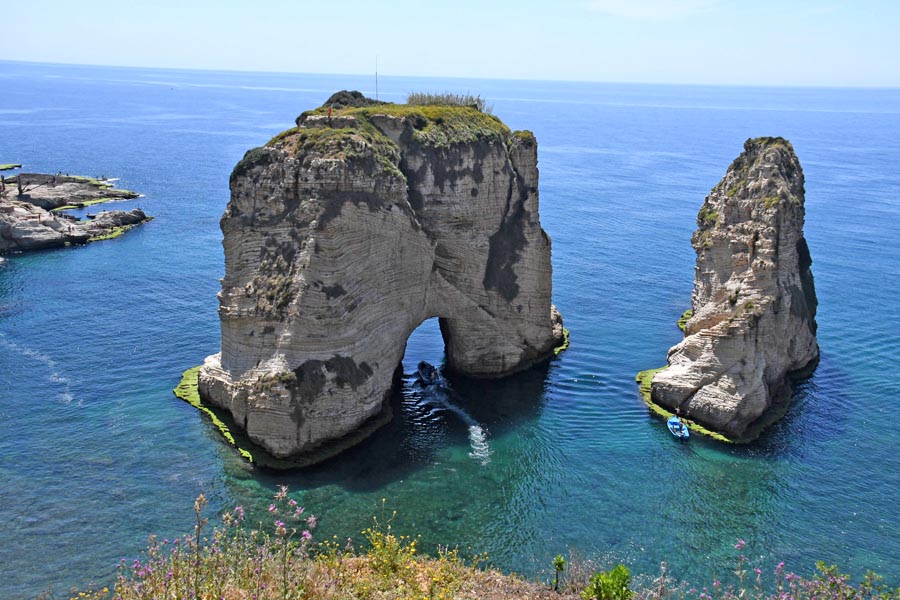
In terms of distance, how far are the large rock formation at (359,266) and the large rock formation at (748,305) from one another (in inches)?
460

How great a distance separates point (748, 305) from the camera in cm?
4981

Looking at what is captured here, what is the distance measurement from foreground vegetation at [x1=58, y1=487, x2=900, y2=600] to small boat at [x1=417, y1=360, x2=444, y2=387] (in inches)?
664

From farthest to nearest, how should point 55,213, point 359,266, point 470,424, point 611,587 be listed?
point 55,213 < point 470,424 < point 359,266 < point 611,587

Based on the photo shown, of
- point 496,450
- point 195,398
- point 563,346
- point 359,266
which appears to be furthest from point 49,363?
point 563,346

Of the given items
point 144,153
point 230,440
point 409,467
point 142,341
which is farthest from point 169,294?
point 144,153

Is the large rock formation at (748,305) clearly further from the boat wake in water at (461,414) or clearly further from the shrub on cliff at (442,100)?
the shrub on cliff at (442,100)

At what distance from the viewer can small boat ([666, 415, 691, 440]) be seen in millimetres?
47188

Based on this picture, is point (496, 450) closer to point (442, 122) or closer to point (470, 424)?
point (470, 424)

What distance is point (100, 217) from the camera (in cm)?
9994

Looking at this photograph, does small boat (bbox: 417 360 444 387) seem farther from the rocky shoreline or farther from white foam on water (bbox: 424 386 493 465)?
the rocky shoreline

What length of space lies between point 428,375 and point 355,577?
1126 inches

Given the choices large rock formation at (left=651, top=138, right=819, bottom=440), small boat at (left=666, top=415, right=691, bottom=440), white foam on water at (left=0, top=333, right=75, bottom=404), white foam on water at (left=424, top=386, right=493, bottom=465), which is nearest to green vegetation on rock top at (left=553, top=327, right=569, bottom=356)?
large rock formation at (left=651, top=138, right=819, bottom=440)

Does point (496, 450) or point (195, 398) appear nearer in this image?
point (496, 450)

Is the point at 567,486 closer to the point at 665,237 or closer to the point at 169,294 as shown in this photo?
the point at 169,294
